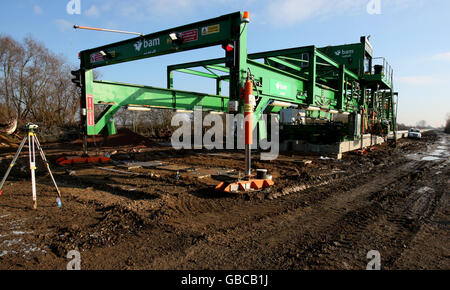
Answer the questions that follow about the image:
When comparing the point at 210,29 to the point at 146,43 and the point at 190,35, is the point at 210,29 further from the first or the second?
the point at 146,43

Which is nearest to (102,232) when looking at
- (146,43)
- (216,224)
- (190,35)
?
(216,224)

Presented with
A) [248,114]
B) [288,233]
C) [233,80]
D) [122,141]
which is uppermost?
[233,80]

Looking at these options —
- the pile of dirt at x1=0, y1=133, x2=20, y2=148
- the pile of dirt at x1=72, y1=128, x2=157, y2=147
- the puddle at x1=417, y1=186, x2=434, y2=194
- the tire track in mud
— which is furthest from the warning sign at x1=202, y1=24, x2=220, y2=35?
the pile of dirt at x1=0, y1=133, x2=20, y2=148

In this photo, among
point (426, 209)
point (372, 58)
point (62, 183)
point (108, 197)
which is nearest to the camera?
point (426, 209)

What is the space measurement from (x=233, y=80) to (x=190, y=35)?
218 cm

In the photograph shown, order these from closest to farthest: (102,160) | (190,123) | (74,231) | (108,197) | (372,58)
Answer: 1. (74,231)
2. (108,197)
3. (102,160)
4. (372,58)
5. (190,123)

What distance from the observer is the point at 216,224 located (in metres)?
4.09

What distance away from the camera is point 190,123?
2262cm

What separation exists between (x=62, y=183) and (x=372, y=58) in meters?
18.4

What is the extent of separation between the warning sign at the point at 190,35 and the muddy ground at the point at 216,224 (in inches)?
154

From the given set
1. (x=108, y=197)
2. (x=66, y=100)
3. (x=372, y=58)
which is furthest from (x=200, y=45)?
(x=66, y=100)

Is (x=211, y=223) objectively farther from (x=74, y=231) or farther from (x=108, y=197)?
(x=108, y=197)

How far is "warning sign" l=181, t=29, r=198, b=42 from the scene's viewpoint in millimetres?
7594

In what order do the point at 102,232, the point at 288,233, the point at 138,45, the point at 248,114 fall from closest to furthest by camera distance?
1. the point at 102,232
2. the point at 288,233
3. the point at 248,114
4. the point at 138,45
